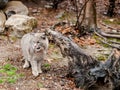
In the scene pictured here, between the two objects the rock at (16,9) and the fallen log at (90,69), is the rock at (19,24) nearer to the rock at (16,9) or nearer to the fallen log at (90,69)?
the rock at (16,9)

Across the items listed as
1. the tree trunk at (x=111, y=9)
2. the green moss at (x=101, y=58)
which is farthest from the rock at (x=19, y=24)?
the tree trunk at (x=111, y=9)

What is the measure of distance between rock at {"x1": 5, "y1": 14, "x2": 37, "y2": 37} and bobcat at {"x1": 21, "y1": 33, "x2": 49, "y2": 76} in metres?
2.07

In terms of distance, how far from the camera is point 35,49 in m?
6.68

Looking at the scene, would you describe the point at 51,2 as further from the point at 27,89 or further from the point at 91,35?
the point at 27,89

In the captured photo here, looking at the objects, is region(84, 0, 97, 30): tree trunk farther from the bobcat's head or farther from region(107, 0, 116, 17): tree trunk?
the bobcat's head

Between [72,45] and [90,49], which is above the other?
[72,45]

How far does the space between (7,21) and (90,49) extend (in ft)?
7.75

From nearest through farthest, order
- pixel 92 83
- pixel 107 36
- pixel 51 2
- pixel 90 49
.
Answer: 1. pixel 92 83
2. pixel 90 49
3. pixel 107 36
4. pixel 51 2

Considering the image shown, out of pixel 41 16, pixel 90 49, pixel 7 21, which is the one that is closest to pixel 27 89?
pixel 90 49

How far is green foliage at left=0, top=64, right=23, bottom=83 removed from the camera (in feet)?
22.7

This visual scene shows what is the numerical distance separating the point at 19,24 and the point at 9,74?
8.22 feet

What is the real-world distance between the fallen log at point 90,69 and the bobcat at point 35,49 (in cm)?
45

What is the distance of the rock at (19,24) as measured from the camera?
30.4ft

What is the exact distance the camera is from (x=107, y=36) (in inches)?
375
